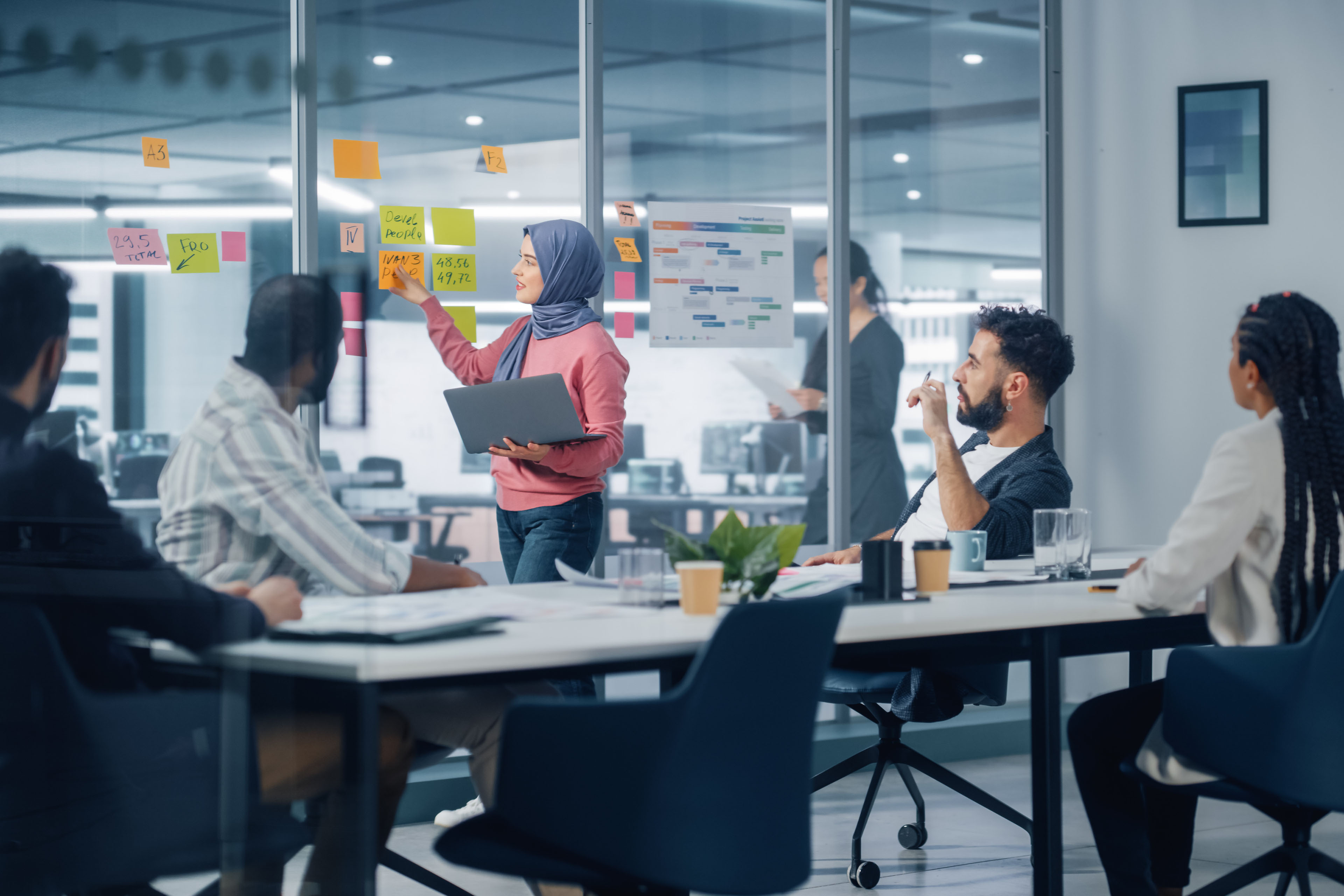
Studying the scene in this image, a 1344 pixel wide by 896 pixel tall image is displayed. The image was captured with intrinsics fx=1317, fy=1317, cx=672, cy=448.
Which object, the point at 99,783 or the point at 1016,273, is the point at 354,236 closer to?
the point at 99,783

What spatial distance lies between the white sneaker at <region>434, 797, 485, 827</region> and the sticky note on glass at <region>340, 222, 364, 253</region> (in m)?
1.46

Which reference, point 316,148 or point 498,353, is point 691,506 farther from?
point 316,148

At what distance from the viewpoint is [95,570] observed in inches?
72.7

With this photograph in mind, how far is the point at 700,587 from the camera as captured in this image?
6.59 feet

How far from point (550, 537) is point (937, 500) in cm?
94

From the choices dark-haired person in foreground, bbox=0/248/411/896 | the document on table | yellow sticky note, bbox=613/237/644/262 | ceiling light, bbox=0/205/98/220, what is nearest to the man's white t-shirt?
the document on table

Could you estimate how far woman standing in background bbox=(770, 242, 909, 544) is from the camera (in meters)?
4.37

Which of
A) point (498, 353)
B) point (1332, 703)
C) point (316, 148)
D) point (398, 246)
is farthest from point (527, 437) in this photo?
point (1332, 703)

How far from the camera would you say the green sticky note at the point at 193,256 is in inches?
72.0

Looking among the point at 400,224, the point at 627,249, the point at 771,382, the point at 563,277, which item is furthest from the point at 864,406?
the point at 400,224

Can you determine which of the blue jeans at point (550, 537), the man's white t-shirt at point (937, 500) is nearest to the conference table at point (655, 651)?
the man's white t-shirt at point (937, 500)

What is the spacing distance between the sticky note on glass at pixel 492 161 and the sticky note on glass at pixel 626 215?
1.22ft

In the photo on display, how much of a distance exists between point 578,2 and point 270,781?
9.55 feet

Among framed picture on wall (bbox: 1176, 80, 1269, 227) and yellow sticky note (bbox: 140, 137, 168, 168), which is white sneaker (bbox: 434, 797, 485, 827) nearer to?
yellow sticky note (bbox: 140, 137, 168, 168)
